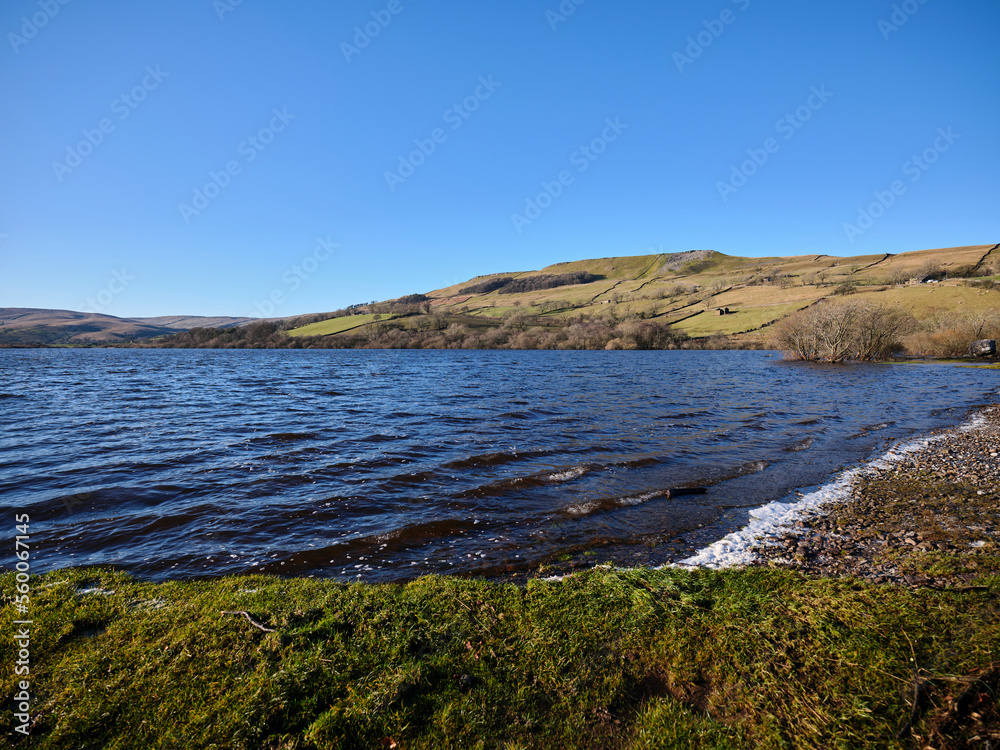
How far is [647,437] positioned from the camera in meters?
18.2

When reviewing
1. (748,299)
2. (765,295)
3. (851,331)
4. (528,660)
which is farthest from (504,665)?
(765,295)

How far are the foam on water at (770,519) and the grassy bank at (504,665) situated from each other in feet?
5.42

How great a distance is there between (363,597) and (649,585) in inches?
164

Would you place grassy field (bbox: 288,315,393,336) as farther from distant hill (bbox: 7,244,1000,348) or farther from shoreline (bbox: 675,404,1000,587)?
shoreline (bbox: 675,404,1000,587)

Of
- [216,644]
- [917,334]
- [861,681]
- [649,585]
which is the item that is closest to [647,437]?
[649,585]

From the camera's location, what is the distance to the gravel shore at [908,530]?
22.0 feet

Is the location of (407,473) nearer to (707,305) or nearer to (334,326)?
(707,305)

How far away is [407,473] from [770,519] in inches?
384

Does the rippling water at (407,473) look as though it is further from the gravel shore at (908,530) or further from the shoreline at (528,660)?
the shoreline at (528,660)

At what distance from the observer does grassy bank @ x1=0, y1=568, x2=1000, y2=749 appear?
375cm

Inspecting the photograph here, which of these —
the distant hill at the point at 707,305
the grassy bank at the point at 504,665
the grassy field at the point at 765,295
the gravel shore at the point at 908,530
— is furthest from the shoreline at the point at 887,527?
the grassy field at the point at 765,295

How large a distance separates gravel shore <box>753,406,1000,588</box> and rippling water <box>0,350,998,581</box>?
1460 millimetres

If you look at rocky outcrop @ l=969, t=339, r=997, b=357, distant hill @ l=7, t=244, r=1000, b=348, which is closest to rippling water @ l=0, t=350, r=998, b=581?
rocky outcrop @ l=969, t=339, r=997, b=357

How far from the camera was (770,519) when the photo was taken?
979cm
